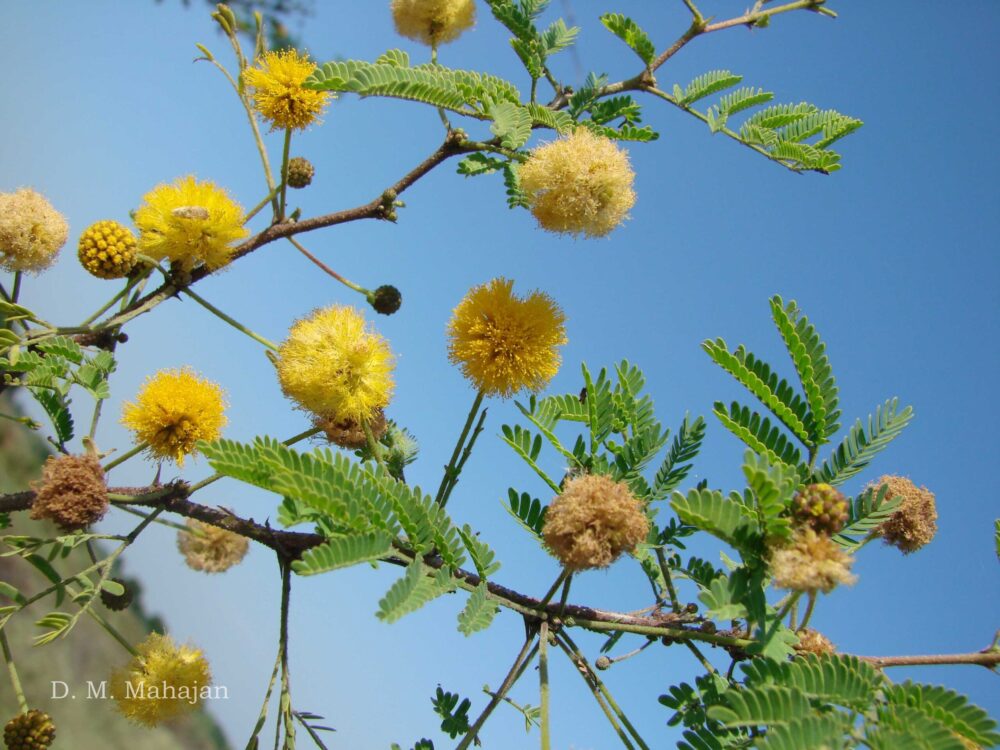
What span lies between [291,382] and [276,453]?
557 mm

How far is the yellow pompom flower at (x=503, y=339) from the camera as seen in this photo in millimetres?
2191

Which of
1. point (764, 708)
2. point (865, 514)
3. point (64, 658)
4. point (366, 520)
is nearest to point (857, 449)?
point (865, 514)

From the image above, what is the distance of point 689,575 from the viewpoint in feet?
7.47

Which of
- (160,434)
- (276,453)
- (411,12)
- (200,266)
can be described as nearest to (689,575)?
(276,453)

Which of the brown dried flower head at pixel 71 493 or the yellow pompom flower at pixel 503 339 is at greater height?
the yellow pompom flower at pixel 503 339

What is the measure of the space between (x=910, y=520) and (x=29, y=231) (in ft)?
10.8

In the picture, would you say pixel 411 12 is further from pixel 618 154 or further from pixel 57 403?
pixel 57 403

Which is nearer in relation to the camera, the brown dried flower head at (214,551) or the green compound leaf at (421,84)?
the green compound leaf at (421,84)

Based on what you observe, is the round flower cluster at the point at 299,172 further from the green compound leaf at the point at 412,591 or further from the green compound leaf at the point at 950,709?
the green compound leaf at the point at 950,709

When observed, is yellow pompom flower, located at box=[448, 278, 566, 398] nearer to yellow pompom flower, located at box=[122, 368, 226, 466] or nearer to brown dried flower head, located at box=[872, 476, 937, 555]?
yellow pompom flower, located at box=[122, 368, 226, 466]

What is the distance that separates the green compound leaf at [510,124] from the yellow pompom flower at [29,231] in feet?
5.95

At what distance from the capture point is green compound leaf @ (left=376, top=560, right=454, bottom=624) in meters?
1.59

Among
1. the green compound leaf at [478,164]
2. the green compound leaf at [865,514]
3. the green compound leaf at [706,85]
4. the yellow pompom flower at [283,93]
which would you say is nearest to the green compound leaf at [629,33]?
the green compound leaf at [706,85]

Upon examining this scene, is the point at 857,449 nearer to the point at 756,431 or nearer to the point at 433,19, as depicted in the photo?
the point at 756,431
